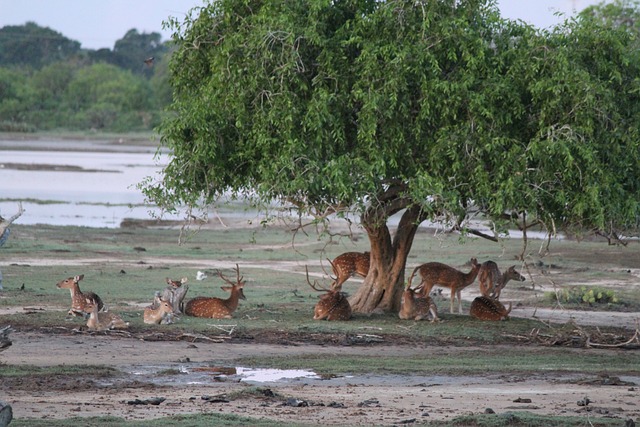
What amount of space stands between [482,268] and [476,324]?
5.71ft

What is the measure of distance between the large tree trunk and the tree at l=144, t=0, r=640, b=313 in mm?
941

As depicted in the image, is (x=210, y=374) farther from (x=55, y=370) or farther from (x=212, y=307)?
(x=212, y=307)

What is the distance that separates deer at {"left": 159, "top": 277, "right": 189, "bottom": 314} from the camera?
55.4 feet

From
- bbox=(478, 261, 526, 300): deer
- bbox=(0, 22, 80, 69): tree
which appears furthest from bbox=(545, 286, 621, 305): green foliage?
bbox=(0, 22, 80, 69): tree

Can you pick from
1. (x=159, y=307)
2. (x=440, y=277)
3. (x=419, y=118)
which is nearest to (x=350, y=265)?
(x=440, y=277)

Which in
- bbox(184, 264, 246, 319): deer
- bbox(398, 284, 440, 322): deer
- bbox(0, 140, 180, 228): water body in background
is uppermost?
bbox(0, 140, 180, 228): water body in background

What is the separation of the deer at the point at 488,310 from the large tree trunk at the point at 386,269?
1.20 metres

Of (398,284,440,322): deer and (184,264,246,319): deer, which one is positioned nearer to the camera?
(184,264,246,319): deer

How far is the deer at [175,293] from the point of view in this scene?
16.9 meters

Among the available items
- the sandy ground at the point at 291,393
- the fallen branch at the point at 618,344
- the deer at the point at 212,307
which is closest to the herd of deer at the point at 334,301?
the deer at the point at 212,307

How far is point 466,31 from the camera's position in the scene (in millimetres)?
16375

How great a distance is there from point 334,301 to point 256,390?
589 centimetres

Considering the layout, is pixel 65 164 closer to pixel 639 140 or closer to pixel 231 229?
pixel 231 229

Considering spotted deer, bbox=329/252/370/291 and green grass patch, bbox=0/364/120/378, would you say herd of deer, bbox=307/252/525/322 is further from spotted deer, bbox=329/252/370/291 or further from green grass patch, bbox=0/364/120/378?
green grass patch, bbox=0/364/120/378
